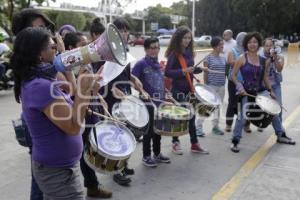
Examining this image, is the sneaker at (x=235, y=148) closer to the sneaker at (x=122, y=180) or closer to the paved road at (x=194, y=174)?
the paved road at (x=194, y=174)

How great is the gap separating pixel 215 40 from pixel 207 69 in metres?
0.46

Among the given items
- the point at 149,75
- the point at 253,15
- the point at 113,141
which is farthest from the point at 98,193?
the point at 253,15

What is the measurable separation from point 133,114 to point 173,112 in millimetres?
725

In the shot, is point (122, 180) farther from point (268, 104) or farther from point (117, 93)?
point (268, 104)

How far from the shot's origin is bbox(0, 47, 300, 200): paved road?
4.14 metres

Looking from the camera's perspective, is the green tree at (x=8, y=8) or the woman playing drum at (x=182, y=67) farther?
the green tree at (x=8, y=8)

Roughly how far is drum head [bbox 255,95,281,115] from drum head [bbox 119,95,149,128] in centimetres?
181

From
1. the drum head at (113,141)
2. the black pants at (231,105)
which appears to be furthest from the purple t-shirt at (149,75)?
the black pants at (231,105)

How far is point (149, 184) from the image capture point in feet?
14.4

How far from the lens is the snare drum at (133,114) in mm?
3984

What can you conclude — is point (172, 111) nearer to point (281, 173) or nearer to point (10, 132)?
point (281, 173)

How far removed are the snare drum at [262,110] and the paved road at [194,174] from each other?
0.46 m

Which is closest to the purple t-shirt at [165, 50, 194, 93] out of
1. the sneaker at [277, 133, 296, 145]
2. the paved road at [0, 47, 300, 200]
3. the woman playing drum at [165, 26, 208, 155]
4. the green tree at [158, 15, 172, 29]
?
the woman playing drum at [165, 26, 208, 155]

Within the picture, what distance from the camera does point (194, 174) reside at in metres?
4.71
